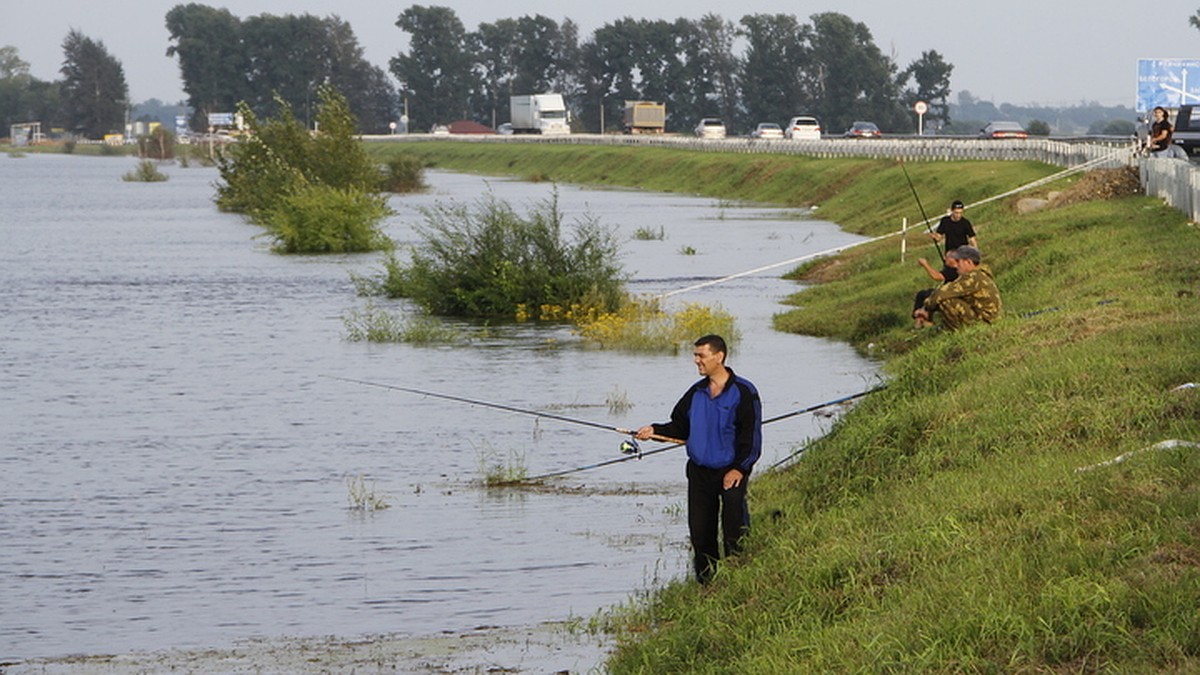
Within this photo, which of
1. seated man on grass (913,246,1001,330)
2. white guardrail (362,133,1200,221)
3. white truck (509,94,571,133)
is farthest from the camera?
white truck (509,94,571,133)

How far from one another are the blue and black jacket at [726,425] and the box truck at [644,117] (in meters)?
120

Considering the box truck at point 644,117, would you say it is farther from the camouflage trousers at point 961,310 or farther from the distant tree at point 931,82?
the camouflage trousers at point 961,310

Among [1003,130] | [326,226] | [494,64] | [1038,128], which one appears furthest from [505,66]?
[326,226]

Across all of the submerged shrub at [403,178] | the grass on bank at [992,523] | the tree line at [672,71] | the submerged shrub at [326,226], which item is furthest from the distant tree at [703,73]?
the grass on bank at [992,523]

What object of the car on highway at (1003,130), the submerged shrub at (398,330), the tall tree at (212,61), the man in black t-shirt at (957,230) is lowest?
the submerged shrub at (398,330)

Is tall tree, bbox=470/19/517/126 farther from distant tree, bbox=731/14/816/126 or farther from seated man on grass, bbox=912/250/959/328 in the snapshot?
seated man on grass, bbox=912/250/959/328

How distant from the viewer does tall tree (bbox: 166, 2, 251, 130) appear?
182 metres

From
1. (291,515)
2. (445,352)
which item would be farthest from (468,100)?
(291,515)

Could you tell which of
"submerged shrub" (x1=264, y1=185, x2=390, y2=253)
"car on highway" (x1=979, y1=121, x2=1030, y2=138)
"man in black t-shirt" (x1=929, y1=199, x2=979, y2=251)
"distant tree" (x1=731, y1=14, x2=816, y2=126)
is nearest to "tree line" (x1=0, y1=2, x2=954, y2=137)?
"distant tree" (x1=731, y1=14, x2=816, y2=126)

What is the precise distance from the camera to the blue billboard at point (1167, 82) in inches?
2566

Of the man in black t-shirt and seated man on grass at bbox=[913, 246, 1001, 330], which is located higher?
the man in black t-shirt

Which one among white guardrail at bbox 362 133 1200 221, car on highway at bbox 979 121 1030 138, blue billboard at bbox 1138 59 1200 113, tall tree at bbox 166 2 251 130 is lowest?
white guardrail at bbox 362 133 1200 221

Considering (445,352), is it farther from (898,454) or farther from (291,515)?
(898,454)

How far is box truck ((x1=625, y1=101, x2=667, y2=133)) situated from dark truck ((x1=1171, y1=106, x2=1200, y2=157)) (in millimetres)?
88372
